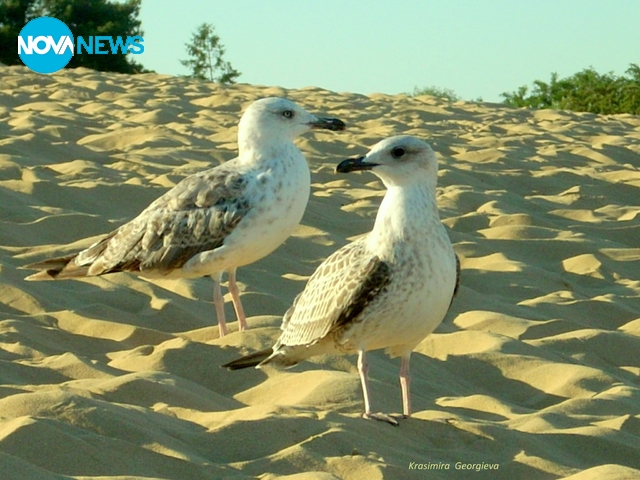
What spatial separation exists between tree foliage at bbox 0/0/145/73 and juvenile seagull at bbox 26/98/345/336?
87.9 feet

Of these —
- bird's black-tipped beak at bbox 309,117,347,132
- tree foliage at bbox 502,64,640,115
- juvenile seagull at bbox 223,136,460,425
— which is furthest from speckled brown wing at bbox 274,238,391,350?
tree foliage at bbox 502,64,640,115

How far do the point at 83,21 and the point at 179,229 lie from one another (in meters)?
31.0

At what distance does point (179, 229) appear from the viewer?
5.88 m

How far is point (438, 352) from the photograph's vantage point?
522cm

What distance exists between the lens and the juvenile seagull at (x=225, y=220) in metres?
5.64

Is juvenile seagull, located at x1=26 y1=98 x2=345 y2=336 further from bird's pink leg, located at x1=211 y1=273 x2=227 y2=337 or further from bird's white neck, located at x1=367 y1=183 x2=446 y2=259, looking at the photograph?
bird's white neck, located at x1=367 y1=183 x2=446 y2=259

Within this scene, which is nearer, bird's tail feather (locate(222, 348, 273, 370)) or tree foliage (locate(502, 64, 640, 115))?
bird's tail feather (locate(222, 348, 273, 370))

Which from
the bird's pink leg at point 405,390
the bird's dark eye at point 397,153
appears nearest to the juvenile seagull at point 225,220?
the bird's pink leg at point 405,390

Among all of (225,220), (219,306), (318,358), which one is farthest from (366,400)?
(225,220)

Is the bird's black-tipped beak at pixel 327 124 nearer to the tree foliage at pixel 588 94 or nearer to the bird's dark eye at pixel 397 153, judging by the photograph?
the bird's dark eye at pixel 397 153

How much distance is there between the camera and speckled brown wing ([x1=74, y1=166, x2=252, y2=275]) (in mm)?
5711

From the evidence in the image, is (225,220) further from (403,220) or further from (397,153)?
(403,220)

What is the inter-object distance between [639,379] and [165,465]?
2563 mm

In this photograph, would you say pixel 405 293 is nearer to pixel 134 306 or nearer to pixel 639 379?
pixel 639 379
